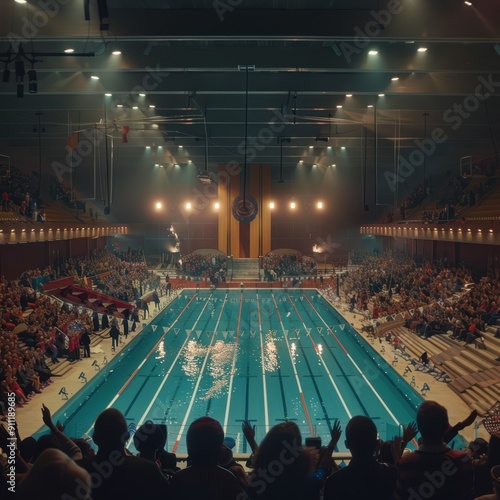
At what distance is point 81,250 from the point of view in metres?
33.1

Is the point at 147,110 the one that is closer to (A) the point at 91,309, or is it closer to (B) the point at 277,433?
(A) the point at 91,309

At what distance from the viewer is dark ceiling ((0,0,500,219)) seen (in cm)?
1013

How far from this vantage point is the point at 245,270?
123 ft

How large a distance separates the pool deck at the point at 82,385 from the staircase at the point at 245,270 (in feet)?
58.7

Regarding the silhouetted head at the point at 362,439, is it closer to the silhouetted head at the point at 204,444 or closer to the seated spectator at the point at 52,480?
the silhouetted head at the point at 204,444

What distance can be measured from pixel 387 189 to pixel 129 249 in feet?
65.3

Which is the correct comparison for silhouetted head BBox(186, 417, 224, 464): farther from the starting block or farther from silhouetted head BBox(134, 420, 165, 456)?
the starting block

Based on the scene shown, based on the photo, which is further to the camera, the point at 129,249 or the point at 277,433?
the point at 129,249

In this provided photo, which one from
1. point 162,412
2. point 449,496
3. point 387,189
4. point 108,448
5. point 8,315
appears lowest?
point 162,412

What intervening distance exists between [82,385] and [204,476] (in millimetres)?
11259

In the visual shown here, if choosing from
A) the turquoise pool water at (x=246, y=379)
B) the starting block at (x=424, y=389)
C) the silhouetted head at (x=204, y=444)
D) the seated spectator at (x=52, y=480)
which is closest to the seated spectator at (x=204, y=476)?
the silhouetted head at (x=204, y=444)

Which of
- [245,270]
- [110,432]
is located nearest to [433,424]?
[110,432]

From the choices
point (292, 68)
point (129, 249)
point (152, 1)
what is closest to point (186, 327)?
point (292, 68)

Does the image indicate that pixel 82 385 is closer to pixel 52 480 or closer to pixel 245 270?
pixel 52 480
